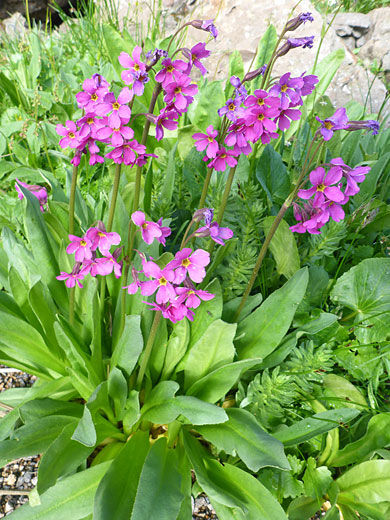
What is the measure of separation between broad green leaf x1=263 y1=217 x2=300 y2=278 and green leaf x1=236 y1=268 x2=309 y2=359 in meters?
0.27

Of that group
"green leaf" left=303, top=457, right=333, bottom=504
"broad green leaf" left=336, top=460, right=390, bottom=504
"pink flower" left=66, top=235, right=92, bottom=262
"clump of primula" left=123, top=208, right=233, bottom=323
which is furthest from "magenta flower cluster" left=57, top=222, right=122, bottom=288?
"broad green leaf" left=336, top=460, right=390, bottom=504

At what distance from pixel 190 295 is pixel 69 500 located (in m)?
0.82

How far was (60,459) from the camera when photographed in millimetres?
1287

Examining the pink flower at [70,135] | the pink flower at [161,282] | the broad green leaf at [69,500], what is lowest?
the broad green leaf at [69,500]

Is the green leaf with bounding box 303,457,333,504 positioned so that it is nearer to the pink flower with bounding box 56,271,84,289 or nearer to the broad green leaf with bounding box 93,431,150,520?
the broad green leaf with bounding box 93,431,150,520

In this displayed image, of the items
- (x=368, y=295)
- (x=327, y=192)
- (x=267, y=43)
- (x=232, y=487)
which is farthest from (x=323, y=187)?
(x=267, y=43)

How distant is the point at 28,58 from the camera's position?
3.98 metres

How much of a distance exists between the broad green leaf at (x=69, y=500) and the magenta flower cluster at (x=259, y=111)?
3.61 feet

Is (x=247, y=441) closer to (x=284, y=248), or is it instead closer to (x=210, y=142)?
(x=284, y=248)

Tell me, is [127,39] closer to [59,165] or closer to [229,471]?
[59,165]

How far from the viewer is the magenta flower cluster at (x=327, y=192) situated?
1.10 meters

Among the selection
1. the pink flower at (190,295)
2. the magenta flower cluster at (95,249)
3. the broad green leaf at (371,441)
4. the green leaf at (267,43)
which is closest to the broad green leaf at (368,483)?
the broad green leaf at (371,441)

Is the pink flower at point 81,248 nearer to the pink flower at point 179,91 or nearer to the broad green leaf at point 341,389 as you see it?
the pink flower at point 179,91

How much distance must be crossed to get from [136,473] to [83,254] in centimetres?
78
